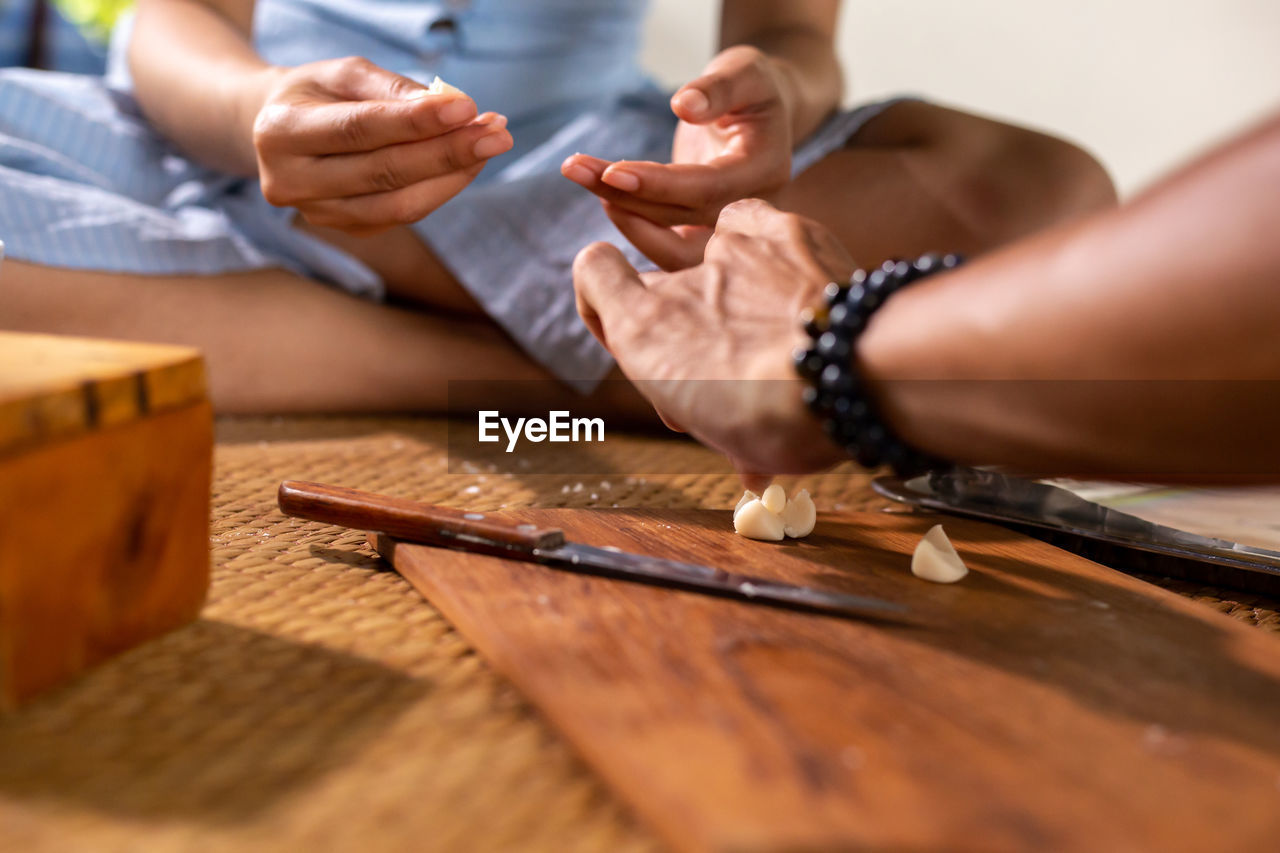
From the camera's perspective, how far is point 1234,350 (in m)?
0.36

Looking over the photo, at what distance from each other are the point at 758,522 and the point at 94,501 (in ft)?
1.10

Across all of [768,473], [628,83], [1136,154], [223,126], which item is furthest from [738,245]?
[1136,154]

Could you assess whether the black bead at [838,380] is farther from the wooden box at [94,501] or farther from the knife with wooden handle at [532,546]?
the wooden box at [94,501]

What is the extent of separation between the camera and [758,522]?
56 cm

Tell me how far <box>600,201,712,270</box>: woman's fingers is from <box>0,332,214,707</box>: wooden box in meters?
0.38

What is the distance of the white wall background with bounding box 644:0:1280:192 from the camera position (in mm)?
2119

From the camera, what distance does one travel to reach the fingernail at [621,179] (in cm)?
71

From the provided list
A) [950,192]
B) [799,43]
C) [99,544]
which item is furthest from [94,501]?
[799,43]

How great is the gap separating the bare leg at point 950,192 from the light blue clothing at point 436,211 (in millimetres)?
49

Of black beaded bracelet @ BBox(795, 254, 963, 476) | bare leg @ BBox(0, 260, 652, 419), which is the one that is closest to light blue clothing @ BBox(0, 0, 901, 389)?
bare leg @ BBox(0, 260, 652, 419)

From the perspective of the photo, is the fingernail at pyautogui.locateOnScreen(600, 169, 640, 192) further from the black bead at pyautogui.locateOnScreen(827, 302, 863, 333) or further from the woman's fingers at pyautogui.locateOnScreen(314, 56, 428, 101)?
the black bead at pyautogui.locateOnScreen(827, 302, 863, 333)

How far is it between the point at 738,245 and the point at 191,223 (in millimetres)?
759

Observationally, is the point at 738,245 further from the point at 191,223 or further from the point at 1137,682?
the point at 191,223

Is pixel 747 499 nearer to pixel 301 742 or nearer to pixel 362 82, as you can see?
pixel 301 742
